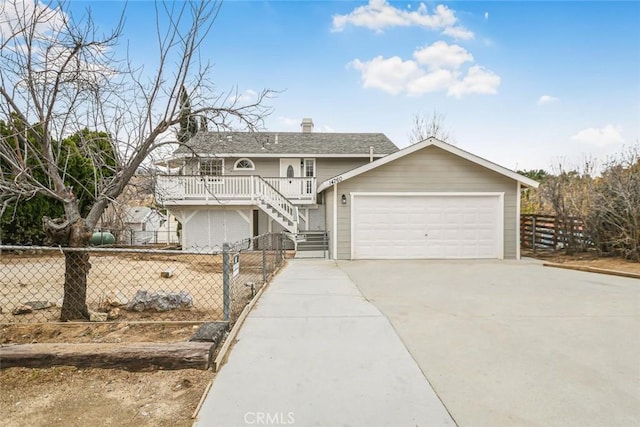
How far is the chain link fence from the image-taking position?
428cm

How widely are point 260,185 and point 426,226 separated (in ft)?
21.7

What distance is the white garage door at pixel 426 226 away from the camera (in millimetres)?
10945

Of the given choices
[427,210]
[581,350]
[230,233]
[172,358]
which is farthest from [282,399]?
[230,233]

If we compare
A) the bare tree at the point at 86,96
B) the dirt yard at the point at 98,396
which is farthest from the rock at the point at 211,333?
the bare tree at the point at 86,96

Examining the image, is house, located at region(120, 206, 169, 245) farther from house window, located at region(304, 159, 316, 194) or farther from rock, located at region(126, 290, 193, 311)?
rock, located at region(126, 290, 193, 311)

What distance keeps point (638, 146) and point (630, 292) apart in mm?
7456

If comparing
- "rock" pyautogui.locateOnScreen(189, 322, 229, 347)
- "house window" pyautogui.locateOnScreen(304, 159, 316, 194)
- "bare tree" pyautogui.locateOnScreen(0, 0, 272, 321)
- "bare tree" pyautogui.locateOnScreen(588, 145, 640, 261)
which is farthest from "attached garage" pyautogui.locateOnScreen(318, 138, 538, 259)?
"rock" pyautogui.locateOnScreen(189, 322, 229, 347)

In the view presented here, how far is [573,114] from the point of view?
1348cm

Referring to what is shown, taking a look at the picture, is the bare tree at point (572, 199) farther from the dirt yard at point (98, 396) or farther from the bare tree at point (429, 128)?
the dirt yard at point (98, 396)

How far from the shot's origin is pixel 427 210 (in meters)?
11.0

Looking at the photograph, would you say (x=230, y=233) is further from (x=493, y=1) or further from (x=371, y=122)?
(x=493, y=1)

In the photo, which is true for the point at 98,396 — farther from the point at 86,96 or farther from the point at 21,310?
the point at 86,96

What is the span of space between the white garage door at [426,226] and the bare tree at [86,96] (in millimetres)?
6405

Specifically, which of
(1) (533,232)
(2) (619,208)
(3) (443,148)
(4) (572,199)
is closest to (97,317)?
(3) (443,148)
